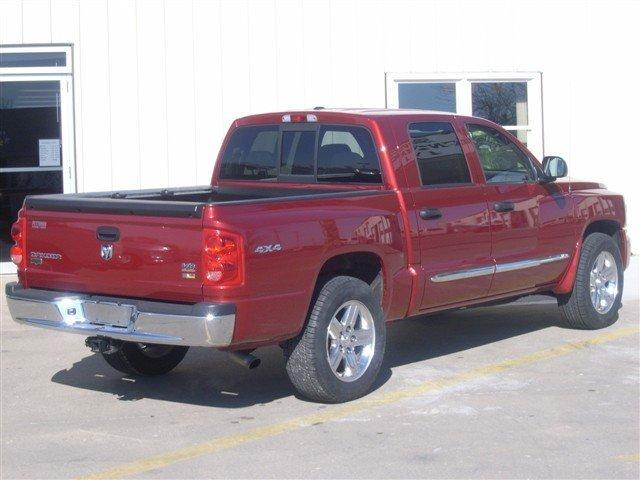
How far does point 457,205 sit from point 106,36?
5916 millimetres

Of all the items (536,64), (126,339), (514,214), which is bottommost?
(126,339)

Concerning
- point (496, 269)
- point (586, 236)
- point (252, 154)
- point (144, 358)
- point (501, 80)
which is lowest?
point (144, 358)

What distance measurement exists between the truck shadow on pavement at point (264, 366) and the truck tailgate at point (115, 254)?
3.31ft

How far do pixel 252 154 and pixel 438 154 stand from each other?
1410 mm

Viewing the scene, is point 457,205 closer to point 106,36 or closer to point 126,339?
point 126,339

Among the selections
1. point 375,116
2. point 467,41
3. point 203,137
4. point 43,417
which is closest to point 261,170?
point 375,116

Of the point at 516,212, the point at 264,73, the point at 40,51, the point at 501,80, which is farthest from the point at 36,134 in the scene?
the point at 516,212

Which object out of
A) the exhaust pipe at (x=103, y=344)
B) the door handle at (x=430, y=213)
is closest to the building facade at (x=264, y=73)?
the door handle at (x=430, y=213)

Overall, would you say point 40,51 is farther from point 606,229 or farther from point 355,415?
point 355,415

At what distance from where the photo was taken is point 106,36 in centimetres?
1244

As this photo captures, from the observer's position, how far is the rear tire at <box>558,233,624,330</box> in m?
9.23

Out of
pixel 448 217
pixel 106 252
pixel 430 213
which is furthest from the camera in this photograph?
pixel 448 217

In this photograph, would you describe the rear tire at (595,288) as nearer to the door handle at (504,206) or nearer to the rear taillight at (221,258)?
the door handle at (504,206)

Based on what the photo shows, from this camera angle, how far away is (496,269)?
8227mm
